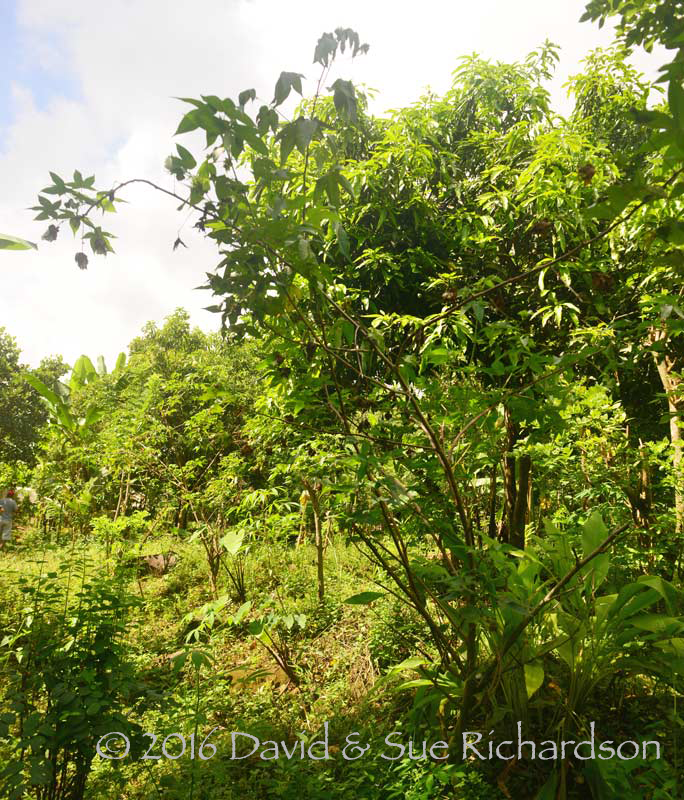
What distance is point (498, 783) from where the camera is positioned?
176 cm

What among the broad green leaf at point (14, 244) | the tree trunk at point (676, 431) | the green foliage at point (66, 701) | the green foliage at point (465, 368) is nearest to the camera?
Answer: the broad green leaf at point (14, 244)

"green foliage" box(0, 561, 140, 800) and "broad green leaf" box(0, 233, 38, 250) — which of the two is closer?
"broad green leaf" box(0, 233, 38, 250)

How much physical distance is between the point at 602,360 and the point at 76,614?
2881mm

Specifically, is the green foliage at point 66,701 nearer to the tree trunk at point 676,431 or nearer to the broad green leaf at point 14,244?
the broad green leaf at point 14,244

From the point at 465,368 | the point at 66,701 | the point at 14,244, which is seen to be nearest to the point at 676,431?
the point at 465,368

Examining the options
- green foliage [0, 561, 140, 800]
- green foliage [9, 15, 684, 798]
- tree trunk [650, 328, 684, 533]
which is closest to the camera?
green foliage [9, 15, 684, 798]

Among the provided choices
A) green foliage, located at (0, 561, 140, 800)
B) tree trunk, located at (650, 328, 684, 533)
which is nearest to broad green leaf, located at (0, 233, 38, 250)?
green foliage, located at (0, 561, 140, 800)

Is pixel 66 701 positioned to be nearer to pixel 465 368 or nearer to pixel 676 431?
pixel 465 368

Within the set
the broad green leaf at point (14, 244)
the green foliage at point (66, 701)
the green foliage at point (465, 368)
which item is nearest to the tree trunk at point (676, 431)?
the green foliage at point (465, 368)

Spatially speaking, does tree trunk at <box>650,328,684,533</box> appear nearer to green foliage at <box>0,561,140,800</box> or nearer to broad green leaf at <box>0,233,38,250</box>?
broad green leaf at <box>0,233,38,250</box>

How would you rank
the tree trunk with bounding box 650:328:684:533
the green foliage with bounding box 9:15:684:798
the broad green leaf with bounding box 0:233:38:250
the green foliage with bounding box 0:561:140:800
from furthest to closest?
the tree trunk with bounding box 650:328:684:533 < the green foliage with bounding box 0:561:140:800 < the green foliage with bounding box 9:15:684:798 < the broad green leaf with bounding box 0:233:38:250

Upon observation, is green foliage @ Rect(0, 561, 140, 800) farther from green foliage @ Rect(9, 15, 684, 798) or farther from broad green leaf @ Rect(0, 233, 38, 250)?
broad green leaf @ Rect(0, 233, 38, 250)

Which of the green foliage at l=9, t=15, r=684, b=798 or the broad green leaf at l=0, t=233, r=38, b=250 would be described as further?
the green foliage at l=9, t=15, r=684, b=798

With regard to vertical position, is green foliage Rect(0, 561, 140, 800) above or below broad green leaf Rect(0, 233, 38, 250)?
below
